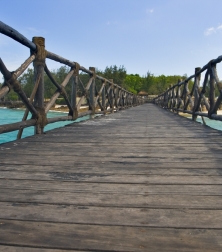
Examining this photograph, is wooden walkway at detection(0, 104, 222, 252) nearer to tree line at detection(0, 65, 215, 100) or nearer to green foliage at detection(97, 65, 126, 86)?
tree line at detection(0, 65, 215, 100)

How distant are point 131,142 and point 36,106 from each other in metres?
1.38

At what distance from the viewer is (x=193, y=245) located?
87 centimetres

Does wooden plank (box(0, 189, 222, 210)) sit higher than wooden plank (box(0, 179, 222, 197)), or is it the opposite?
wooden plank (box(0, 179, 222, 197))

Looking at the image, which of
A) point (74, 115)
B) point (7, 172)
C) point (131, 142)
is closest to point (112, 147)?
point (131, 142)

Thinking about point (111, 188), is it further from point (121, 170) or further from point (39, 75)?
point (39, 75)

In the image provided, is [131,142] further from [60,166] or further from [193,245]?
[193,245]

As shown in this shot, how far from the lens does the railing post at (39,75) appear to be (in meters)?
3.29

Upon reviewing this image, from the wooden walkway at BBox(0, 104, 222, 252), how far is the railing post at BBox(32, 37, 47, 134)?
1102mm

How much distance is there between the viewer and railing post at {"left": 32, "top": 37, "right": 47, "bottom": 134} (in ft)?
10.8

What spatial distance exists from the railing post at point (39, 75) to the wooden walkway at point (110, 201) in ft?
3.62

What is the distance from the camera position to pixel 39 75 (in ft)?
10.8

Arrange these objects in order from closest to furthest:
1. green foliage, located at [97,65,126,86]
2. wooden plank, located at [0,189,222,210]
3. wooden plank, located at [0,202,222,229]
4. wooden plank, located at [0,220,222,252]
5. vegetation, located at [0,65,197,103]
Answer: wooden plank, located at [0,220,222,252]
wooden plank, located at [0,202,222,229]
wooden plank, located at [0,189,222,210]
vegetation, located at [0,65,197,103]
green foliage, located at [97,65,126,86]

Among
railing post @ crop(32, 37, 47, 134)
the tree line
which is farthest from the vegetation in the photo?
railing post @ crop(32, 37, 47, 134)

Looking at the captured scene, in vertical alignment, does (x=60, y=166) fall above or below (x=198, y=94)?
below
